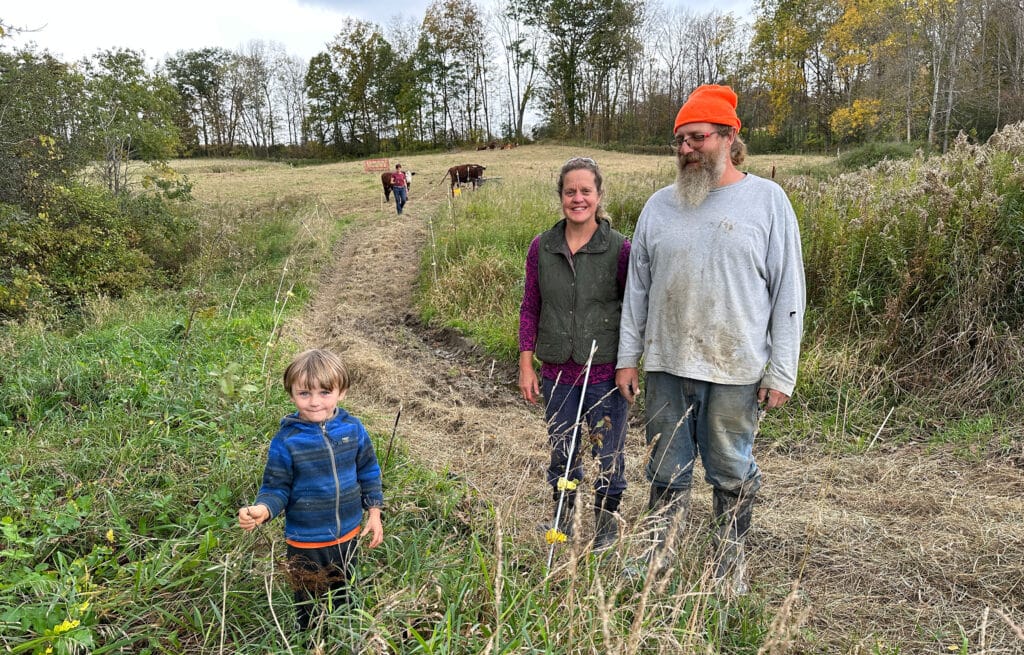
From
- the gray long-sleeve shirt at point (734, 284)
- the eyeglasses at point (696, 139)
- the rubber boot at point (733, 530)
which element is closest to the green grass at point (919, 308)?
the rubber boot at point (733, 530)

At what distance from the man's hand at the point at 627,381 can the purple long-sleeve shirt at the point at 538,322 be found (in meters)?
0.12

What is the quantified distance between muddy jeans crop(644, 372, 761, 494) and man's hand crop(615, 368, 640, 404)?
0.22 feet

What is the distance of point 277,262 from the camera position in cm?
1087

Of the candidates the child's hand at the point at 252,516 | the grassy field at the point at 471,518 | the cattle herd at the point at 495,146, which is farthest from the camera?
the cattle herd at the point at 495,146

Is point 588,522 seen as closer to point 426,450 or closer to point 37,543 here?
point 426,450

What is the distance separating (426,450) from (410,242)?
8386 mm

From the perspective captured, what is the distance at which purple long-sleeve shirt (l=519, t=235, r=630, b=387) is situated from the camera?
2.79 metres

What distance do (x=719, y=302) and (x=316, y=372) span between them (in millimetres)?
1578

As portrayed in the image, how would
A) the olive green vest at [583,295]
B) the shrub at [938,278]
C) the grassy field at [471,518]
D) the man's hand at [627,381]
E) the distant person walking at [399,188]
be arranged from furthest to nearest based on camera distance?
1. the distant person walking at [399,188]
2. the shrub at [938,278]
3. the olive green vest at [583,295]
4. the man's hand at [627,381]
5. the grassy field at [471,518]

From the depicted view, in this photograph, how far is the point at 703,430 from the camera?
2.57m

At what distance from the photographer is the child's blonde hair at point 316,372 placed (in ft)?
6.86

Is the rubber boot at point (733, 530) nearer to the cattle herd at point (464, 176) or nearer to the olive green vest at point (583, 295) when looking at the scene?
the olive green vest at point (583, 295)

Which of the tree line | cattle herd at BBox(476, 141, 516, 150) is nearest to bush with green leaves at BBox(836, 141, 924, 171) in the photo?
the tree line

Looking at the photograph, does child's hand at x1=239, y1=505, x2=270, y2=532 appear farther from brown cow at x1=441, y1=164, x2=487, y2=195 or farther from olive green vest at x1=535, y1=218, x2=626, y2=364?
brown cow at x1=441, y1=164, x2=487, y2=195
